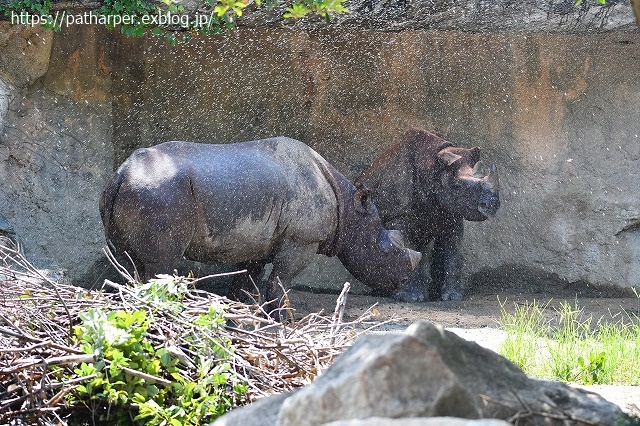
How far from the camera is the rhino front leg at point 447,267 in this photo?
29.5 feet

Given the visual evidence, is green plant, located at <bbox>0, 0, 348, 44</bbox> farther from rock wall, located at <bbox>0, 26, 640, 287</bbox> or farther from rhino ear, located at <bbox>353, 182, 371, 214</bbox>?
rock wall, located at <bbox>0, 26, 640, 287</bbox>

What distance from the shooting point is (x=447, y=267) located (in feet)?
29.6

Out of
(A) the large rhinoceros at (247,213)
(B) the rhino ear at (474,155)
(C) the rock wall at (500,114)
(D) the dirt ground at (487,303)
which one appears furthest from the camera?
(C) the rock wall at (500,114)


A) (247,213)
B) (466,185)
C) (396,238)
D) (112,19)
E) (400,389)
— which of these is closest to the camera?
(400,389)

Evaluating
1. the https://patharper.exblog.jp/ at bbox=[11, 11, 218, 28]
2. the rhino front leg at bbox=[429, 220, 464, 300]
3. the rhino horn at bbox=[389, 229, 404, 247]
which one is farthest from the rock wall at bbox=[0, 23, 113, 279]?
the rhino front leg at bbox=[429, 220, 464, 300]

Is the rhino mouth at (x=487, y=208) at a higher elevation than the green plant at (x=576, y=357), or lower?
higher

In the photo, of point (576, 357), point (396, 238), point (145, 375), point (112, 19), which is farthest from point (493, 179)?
point (145, 375)

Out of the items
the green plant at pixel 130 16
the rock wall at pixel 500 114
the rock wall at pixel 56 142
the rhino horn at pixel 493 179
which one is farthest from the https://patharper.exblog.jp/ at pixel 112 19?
the rhino horn at pixel 493 179

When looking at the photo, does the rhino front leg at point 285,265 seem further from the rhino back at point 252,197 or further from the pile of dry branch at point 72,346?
the pile of dry branch at point 72,346

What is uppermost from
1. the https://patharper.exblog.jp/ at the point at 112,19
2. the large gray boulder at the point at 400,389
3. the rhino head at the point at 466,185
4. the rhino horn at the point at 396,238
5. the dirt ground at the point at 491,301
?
the https://patharper.exblog.jp/ at the point at 112,19

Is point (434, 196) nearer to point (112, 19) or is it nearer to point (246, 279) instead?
point (246, 279)

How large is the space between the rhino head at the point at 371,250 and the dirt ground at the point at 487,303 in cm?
26

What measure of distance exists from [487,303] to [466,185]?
1.07 meters

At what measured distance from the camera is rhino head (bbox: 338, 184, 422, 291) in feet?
25.9
